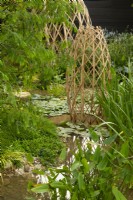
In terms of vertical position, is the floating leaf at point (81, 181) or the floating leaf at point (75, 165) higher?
the floating leaf at point (75, 165)

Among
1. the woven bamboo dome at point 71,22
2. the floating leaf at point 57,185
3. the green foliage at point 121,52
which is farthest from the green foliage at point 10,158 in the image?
the green foliage at point 121,52

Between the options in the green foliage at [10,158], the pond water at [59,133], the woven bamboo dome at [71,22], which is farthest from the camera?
the green foliage at [10,158]

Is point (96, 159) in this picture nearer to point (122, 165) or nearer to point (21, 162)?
point (122, 165)

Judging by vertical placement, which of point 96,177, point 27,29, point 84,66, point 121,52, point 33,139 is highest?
point 27,29

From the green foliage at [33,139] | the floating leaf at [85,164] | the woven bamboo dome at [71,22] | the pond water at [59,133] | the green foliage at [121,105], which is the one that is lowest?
the pond water at [59,133]

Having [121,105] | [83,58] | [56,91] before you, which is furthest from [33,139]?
[56,91]

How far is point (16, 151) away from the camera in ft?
16.5

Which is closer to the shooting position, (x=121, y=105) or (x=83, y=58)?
(x=121, y=105)

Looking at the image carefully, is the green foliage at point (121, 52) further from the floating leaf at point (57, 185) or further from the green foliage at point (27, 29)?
the floating leaf at point (57, 185)

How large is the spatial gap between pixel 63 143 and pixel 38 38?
2.31 m

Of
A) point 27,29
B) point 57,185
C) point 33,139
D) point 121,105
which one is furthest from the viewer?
point 33,139

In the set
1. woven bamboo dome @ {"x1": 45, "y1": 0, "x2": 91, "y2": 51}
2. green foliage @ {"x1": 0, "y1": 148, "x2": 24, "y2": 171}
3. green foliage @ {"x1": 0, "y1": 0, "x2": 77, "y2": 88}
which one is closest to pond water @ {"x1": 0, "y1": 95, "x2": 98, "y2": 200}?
green foliage @ {"x1": 0, "y1": 148, "x2": 24, "y2": 171}

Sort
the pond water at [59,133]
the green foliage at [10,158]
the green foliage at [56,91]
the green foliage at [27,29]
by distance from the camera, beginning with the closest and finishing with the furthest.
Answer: the green foliage at [27,29]
the pond water at [59,133]
the green foliage at [10,158]
the green foliage at [56,91]

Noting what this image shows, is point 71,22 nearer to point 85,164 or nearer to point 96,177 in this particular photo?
point 96,177
